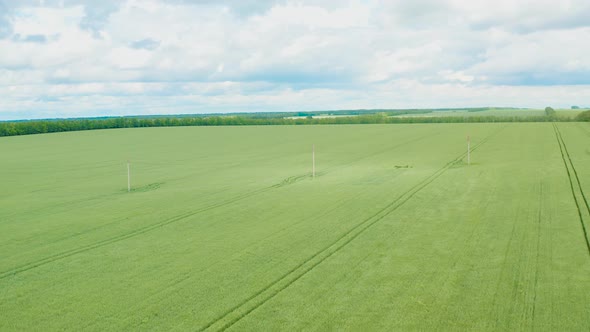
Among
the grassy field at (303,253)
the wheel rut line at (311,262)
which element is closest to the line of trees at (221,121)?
the grassy field at (303,253)

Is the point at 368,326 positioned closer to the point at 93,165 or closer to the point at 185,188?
the point at 185,188

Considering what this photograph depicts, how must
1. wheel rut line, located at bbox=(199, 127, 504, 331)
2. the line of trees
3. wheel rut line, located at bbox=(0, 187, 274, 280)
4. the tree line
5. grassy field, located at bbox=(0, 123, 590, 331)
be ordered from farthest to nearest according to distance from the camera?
the line of trees → the tree line → wheel rut line, located at bbox=(0, 187, 274, 280) → grassy field, located at bbox=(0, 123, 590, 331) → wheel rut line, located at bbox=(199, 127, 504, 331)

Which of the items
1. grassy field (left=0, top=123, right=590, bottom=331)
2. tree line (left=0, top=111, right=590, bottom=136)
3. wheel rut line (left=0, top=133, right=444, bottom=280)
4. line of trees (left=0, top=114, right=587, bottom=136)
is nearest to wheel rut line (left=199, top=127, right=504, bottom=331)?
grassy field (left=0, top=123, right=590, bottom=331)

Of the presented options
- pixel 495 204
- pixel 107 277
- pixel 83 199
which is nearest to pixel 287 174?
pixel 83 199

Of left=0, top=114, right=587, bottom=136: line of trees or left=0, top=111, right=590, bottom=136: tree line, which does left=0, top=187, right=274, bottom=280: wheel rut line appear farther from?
left=0, top=114, right=587, bottom=136: line of trees

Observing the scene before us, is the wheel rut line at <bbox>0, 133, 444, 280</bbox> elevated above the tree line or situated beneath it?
situated beneath

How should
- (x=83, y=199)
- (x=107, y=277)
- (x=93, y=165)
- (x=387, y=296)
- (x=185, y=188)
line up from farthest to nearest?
(x=93, y=165) < (x=185, y=188) < (x=83, y=199) < (x=107, y=277) < (x=387, y=296)

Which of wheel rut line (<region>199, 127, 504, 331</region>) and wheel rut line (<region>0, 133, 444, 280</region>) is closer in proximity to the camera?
wheel rut line (<region>199, 127, 504, 331</region>)

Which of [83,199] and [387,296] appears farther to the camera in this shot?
[83,199]

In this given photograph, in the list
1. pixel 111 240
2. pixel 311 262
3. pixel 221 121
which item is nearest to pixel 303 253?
pixel 311 262
